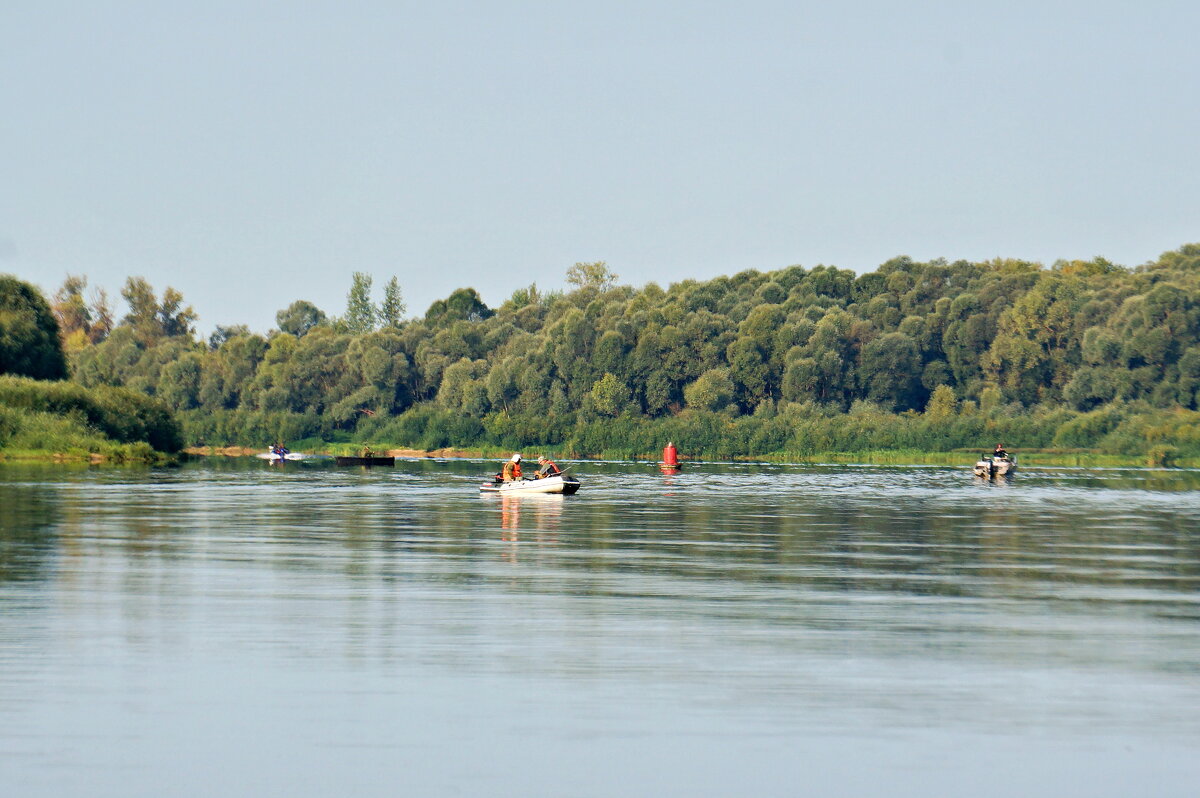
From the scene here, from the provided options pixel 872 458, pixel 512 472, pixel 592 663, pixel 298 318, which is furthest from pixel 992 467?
pixel 298 318

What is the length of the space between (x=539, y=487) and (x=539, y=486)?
0.04 meters

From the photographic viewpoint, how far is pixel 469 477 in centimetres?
8400

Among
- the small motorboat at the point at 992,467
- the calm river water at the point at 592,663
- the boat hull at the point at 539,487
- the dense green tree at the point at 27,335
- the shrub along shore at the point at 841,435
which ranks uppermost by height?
the dense green tree at the point at 27,335

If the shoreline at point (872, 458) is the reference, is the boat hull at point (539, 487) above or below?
below

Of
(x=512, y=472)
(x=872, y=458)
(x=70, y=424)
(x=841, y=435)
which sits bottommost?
(x=512, y=472)

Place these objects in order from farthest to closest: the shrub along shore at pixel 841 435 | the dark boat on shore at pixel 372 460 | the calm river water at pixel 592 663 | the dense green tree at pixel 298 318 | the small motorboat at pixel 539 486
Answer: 1. the dense green tree at pixel 298 318
2. the shrub along shore at pixel 841 435
3. the dark boat on shore at pixel 372 460
4. the small motorboat at pixel 539 486
5. the calm river water at pixel 592 663

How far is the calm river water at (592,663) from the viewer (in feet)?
44.0

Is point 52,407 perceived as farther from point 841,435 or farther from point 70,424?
point 841,435

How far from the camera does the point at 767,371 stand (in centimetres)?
12719

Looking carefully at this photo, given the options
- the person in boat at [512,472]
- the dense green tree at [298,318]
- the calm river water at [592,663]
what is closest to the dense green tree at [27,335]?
the person in boat at [512,472]

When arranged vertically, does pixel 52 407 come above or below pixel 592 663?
above

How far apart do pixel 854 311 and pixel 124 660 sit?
123695mm

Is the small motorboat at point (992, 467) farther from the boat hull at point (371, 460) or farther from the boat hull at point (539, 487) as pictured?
the boat hull at point (371, 460)

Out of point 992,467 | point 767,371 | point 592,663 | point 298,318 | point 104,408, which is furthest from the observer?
point 298,318
